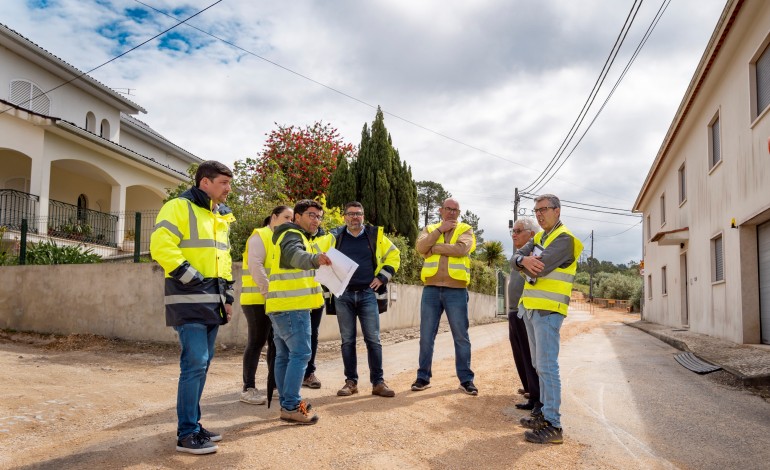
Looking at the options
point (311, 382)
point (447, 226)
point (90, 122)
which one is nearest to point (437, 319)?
point (447, 226)

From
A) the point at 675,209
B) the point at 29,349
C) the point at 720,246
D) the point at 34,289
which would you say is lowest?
the point at 29,349

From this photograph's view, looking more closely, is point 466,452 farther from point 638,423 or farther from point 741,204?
point 741,204

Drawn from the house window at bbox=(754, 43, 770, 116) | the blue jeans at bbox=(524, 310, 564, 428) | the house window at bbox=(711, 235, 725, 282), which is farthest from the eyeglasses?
the house window at bbox=(711, 235, 725, 282)

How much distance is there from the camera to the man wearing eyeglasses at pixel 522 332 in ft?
17.4

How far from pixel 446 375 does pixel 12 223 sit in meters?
12.9

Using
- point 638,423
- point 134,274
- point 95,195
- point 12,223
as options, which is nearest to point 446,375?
point 638,423

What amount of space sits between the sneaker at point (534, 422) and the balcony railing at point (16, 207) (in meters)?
14.3

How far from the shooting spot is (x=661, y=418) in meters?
5.28

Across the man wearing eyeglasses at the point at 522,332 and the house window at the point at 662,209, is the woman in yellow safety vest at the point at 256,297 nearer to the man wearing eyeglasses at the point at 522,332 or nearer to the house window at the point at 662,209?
the man wearing eyeglasses at the point at 522,332

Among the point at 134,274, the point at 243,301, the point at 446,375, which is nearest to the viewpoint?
the point at 243,301

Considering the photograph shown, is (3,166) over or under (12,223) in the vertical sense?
over

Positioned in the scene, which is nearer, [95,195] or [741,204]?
[741,204]

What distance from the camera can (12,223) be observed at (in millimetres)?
15102

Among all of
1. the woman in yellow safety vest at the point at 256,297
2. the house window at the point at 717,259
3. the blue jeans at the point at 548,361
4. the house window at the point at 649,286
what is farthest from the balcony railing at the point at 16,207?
the house window at the point at 649,286
